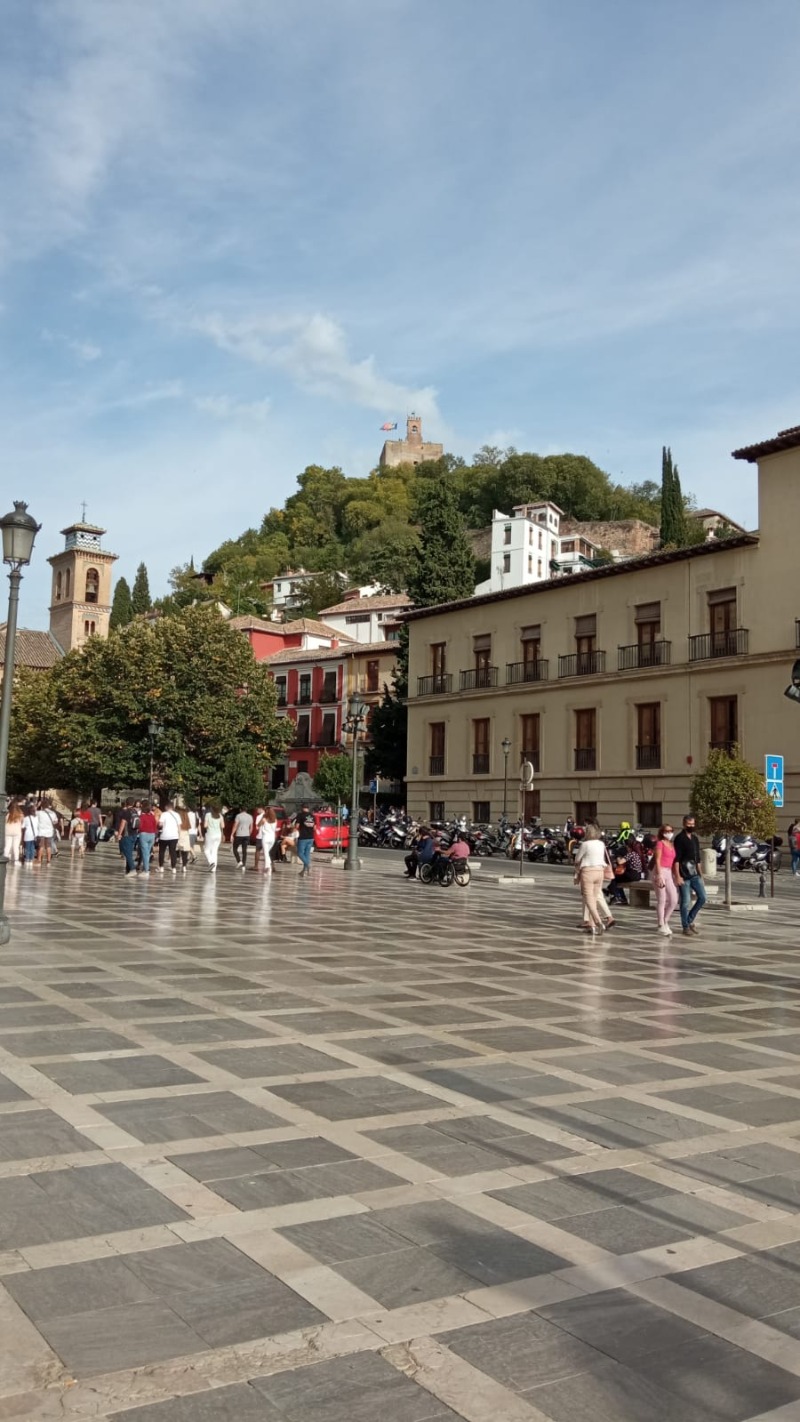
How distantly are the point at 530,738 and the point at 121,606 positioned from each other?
Result: 6663 cm

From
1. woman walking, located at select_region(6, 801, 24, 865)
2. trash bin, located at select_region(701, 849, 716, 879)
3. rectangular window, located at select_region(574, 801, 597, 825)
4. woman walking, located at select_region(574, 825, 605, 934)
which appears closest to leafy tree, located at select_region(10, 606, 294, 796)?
rectangular window, located at select_region(574, 801, 597, 825)

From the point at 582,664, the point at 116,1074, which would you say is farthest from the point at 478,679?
the point at 116,1074

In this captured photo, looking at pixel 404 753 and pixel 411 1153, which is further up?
pixel 404 753

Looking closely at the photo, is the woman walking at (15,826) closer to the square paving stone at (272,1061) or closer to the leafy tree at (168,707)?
the leafy tree at (168,707)

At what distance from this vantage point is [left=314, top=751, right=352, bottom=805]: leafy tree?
49.6m

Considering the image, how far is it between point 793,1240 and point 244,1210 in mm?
2241

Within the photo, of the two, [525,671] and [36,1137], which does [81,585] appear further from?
[36,1137]

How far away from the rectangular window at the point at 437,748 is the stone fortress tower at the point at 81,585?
45316 mm

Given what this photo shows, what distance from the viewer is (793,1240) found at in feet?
15.5

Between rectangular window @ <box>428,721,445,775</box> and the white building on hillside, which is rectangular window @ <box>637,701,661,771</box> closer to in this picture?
rectangular window @ <box>428,721,445,775</box>

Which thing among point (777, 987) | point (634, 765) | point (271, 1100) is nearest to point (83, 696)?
point (634, 765)

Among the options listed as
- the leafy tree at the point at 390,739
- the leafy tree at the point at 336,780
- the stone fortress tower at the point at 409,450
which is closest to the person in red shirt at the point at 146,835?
the leafy tree at the point at 336,780

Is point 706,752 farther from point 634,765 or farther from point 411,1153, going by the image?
point 411,1153

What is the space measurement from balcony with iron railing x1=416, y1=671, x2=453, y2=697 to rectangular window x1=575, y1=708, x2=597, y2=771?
737cm
